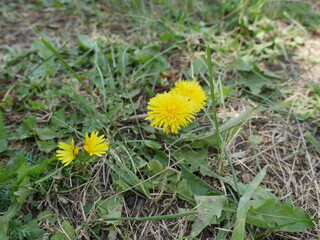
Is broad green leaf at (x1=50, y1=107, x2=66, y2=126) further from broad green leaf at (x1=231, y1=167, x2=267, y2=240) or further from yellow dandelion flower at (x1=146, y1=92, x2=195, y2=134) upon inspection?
broad green leaf at (x1=231, y1=167, x2=267, y2=240)

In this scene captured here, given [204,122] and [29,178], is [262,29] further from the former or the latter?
[29,178]

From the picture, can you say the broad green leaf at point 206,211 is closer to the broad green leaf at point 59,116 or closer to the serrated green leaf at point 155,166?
the serrated green leaf at point 155,166

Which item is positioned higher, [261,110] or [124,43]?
[124,43]

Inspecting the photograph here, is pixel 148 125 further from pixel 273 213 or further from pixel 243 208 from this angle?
pixel 273 213

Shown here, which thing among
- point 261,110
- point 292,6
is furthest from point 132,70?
point 292,6

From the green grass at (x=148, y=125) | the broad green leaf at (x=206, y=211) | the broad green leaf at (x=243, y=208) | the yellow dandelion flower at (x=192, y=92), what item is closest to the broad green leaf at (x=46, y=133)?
the green grass at (x=148, y=125)

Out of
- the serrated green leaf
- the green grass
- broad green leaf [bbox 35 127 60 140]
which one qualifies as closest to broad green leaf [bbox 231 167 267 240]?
the green grass

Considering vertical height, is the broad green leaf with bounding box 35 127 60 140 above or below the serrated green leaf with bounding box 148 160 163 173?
above
